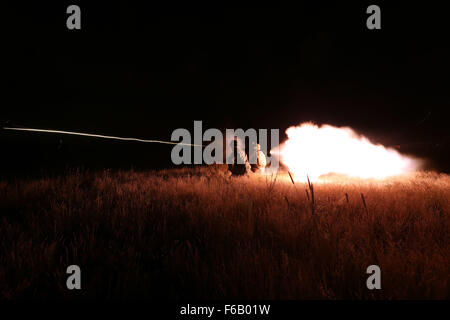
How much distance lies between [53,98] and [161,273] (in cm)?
1046

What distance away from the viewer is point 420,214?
3506 mm

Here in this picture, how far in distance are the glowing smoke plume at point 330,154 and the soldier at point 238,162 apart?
7.85 ft

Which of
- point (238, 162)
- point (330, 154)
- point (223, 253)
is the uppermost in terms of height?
point (330, 154)

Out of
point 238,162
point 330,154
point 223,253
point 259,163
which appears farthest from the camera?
point 330,154

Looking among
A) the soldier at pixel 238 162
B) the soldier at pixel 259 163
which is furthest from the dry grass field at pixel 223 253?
the soldier at pixel 259 163

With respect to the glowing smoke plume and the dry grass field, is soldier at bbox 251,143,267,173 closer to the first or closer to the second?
the glowing smoke plume

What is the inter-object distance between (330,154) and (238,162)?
424 cm

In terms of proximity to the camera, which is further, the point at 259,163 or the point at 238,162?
the point at 259,163

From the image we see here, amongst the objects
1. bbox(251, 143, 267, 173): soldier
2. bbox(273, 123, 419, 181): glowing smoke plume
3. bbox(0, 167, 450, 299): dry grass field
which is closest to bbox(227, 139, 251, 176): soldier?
bbox(251, 143, 267, 173): soldier

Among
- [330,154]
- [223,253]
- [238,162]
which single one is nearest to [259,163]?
[238,162]

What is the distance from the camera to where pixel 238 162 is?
8.92m

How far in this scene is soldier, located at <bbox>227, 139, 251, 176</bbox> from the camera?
886 cm

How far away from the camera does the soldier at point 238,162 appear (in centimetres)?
886

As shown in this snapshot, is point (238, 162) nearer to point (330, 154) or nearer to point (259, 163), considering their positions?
point (259, 163)
